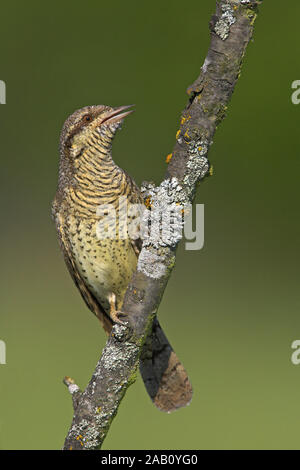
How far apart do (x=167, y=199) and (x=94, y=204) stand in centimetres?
57

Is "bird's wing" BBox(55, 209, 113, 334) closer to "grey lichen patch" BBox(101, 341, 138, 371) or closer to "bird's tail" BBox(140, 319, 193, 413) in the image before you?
"bird's tail" BBox(140, 319, 193, 413)

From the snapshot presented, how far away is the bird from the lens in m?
2.41

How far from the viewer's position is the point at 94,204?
7.94 ft

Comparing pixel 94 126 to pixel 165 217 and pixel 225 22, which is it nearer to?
pixel 165 217

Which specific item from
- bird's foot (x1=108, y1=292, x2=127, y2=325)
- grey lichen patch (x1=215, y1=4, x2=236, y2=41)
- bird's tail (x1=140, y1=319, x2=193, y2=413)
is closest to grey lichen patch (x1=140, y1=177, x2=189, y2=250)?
bird's foot (x1=108, y1=292, x2=127, y2=325)

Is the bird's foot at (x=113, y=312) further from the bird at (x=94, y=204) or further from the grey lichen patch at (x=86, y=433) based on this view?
the grey lichen patch at (x=86, y=433)

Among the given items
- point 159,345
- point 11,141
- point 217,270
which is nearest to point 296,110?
point 217,270

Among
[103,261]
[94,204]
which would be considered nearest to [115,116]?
[94,204]

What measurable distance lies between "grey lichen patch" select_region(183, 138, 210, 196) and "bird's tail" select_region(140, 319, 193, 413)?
105 centimetres

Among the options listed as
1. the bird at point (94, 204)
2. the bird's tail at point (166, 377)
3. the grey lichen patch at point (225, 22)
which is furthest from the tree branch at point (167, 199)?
the bird's tail at point (166, 377)

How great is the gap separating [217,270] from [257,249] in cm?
28

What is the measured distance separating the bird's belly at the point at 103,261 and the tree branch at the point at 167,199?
0.51m

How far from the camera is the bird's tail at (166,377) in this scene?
2801mm

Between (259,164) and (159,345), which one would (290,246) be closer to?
(259,164)
